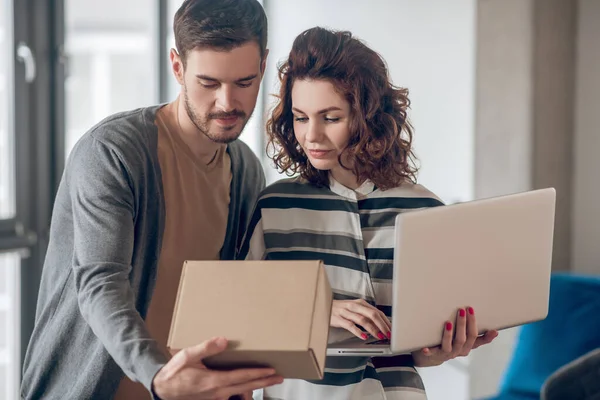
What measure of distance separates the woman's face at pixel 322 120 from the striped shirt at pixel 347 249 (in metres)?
0.07

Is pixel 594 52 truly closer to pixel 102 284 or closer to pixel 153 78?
pixel 153 78

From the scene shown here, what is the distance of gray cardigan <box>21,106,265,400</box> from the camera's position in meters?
1.34

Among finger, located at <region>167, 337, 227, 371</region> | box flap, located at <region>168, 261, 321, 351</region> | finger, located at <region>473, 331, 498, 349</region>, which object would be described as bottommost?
finger, located at <region>473, 331, 498, 349</region>

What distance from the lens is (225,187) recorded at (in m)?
1.68

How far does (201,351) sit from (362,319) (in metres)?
0.35

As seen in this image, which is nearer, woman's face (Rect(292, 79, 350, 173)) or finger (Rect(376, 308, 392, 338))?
finger (Rect(376, 308, 392, 338))

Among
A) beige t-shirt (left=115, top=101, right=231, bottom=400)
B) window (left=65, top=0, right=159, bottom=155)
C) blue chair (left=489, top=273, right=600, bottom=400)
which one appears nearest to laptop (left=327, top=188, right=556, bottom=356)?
beige t-shirt (left=115, top=101, right=231, bottom=400)

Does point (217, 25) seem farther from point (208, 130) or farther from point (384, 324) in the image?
point (384, 324)

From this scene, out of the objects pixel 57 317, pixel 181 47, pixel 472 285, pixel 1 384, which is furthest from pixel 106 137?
pixel 1 384

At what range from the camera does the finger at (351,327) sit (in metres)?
1.34

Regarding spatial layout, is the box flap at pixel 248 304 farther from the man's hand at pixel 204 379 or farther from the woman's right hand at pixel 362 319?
the woman's right hand at pixel 362 319

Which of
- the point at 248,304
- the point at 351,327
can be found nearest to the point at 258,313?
the point at 248,304

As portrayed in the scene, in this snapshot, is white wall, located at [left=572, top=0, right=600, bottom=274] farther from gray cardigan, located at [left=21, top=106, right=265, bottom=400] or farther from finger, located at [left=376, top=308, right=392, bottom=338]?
finger, located at [left=376, top=308, right=392, bottom=338]

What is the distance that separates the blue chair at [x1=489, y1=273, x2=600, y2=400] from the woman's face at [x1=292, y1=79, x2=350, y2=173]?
140cm
